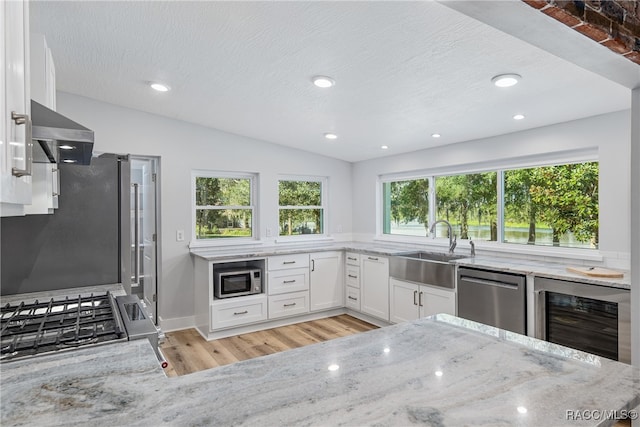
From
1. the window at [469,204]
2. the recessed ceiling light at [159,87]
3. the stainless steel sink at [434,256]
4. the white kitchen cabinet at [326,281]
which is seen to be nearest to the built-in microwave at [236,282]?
the white kitchen cabinet at [326,281]

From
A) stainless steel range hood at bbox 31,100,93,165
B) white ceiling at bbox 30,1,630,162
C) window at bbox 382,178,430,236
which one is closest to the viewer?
stainless steel range hood at bbox 31,100,93,165

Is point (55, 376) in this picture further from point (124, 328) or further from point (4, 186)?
point (4, 186)

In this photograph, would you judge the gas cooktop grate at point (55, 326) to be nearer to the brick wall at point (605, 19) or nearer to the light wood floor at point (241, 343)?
the light wood floor at point (241, 343)

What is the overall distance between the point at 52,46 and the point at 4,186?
7.88 ft

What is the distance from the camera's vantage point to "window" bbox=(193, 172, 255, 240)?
169 inches

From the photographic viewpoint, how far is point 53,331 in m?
1.40

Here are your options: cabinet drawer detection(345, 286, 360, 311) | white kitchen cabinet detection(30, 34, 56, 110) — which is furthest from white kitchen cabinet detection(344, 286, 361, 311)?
white kitchen cabinet detection(30, 34, 56, 110)

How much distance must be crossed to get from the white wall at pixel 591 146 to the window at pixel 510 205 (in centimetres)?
16

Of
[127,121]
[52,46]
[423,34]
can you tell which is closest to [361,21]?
[423,34]

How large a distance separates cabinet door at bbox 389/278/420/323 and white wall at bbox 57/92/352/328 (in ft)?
5.83

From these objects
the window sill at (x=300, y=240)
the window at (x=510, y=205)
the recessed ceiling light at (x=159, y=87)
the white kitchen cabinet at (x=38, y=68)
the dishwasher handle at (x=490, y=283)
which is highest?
the recessed ceiling light at (x=159, y=87)

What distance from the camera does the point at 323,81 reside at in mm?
2621

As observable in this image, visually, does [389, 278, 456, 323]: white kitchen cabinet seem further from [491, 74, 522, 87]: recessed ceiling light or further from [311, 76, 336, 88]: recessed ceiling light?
[311, 76, 336, 88]: recessed ceiling light

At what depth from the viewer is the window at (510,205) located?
3.12 m
